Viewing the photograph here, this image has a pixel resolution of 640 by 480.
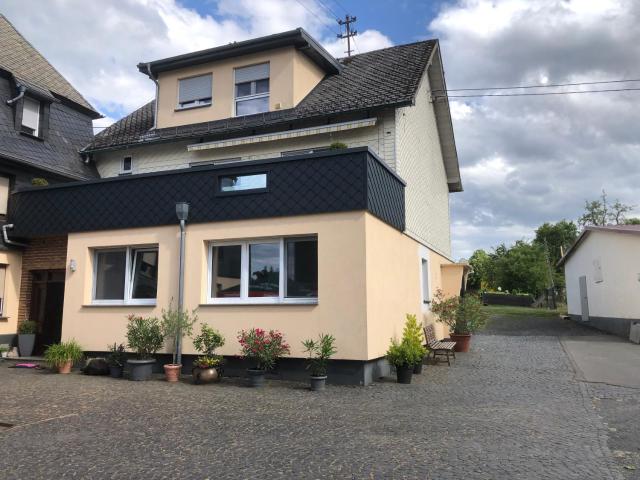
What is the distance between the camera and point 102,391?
867cm

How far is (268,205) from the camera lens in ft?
33.8

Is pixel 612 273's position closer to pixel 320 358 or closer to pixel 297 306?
pixel 297 306

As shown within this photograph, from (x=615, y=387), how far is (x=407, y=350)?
376 cm

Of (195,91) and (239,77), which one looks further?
(195,91)

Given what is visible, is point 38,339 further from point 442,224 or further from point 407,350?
point 442,224

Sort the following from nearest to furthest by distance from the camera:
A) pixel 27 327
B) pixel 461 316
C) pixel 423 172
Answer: pixel 27 327 < pixel 461 316 < pixel 423 172

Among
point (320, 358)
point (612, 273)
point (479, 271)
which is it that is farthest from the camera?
point (479, 271)

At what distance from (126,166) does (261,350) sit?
975cm

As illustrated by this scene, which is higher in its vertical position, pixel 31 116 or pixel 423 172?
pixel 31 116

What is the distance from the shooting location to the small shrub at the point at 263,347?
9.24 metres

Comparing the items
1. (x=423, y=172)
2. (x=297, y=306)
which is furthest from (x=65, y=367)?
(x=423, y=172)

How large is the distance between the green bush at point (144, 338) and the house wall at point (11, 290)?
214 inches

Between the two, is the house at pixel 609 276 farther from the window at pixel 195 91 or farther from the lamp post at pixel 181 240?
the lamp post at pixel 181 240

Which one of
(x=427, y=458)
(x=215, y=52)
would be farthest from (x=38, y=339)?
(x=427, y=458)
